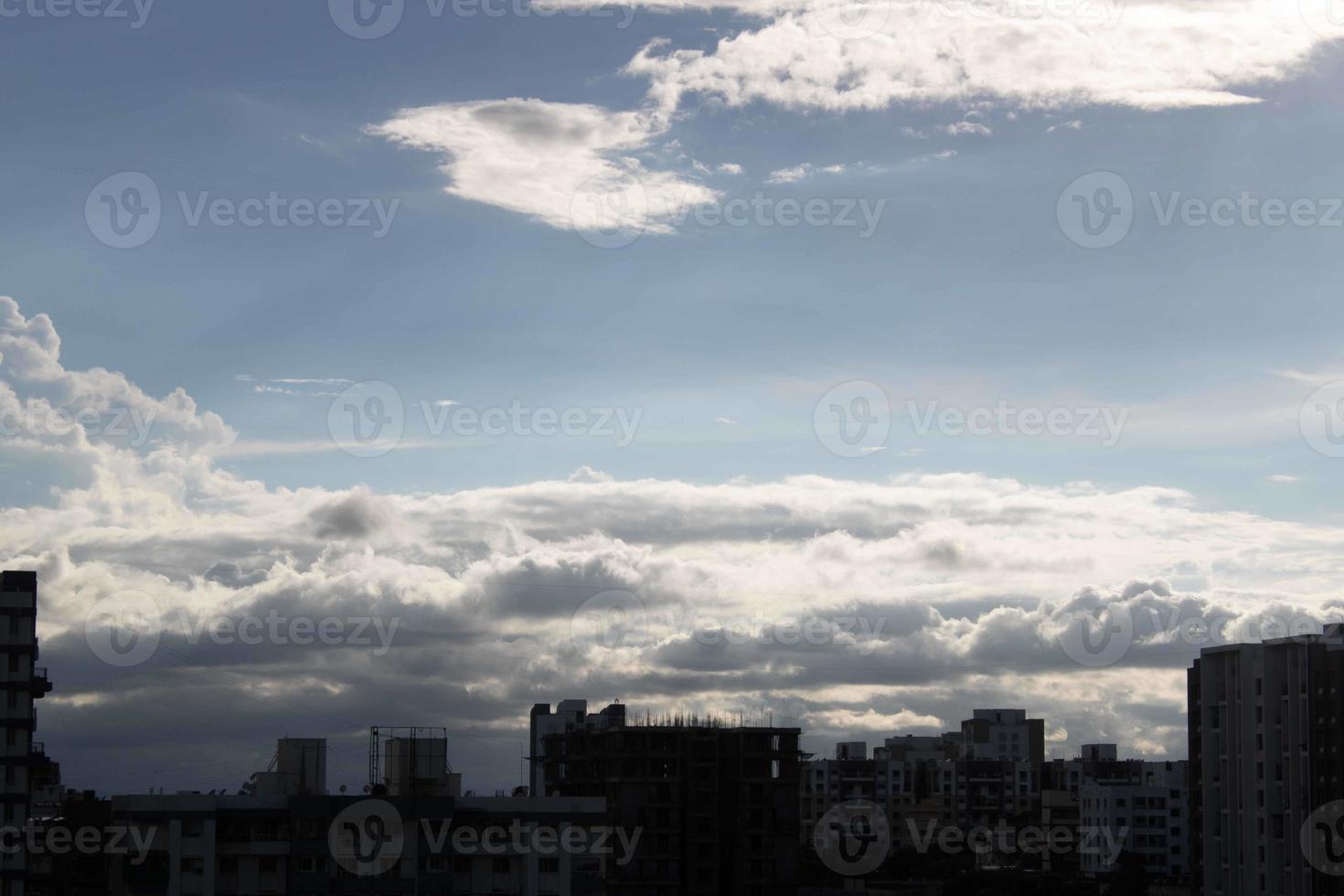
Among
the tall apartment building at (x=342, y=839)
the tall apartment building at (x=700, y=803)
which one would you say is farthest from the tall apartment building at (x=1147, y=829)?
the tall apartment building at (x=342, y=839)

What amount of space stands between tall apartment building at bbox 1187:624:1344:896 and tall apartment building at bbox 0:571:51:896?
259 feet

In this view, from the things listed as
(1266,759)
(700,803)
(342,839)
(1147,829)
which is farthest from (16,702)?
(1147,829)

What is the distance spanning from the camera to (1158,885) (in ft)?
509

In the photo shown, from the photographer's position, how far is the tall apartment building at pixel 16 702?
81625mm

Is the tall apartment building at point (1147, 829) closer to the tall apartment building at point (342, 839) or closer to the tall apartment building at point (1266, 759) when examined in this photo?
the tall apartment building at point (1266, 759)

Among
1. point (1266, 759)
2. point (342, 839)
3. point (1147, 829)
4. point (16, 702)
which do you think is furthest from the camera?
point (1147, 829)

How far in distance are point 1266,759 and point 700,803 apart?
3954cm

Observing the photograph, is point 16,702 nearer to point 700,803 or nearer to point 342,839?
point 342,839

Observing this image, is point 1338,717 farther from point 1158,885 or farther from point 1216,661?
point 1158,885

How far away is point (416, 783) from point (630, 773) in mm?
34799

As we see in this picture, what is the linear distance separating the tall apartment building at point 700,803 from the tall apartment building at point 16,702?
4256 centimetres

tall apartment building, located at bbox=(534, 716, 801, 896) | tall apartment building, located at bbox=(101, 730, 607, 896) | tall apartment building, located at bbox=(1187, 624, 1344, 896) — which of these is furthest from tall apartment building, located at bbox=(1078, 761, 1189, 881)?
tall apartment building, located at bbox=(101, 730, 607, 896)

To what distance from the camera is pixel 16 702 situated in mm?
82562

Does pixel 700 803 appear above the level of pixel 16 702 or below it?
below
